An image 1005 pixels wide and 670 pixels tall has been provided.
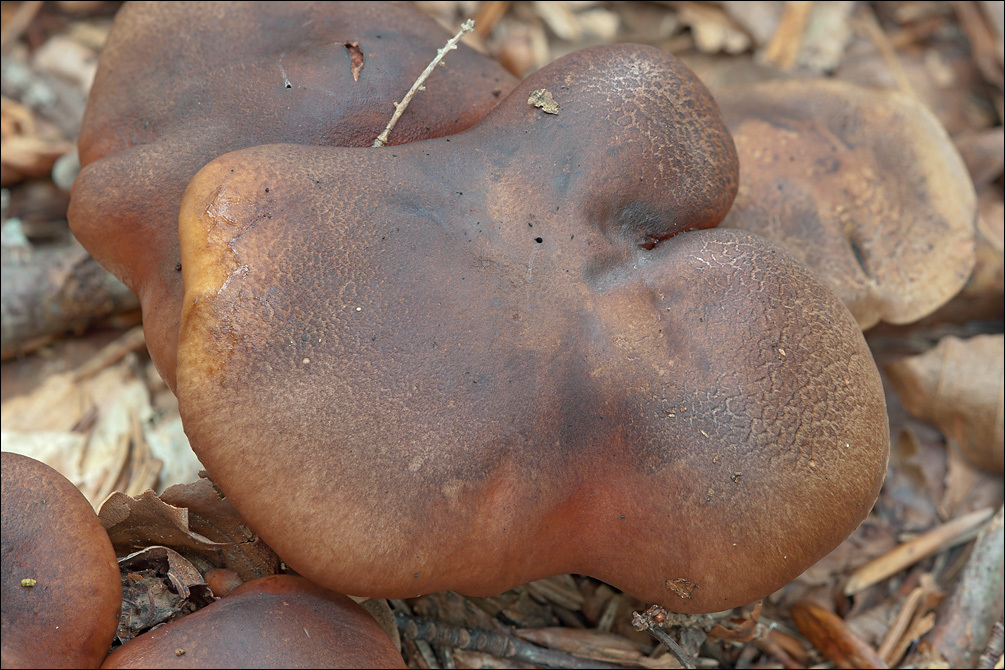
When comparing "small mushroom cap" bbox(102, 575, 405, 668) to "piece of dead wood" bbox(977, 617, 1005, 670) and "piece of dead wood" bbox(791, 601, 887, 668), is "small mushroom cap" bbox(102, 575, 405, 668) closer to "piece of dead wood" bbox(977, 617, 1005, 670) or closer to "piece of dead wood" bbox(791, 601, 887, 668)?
"piece of dead wood" bbox(791, 601, 887, 668)

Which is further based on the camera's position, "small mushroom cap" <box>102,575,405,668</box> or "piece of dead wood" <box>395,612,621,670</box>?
"piece of dead wood" <box>395,612,621,670</box>

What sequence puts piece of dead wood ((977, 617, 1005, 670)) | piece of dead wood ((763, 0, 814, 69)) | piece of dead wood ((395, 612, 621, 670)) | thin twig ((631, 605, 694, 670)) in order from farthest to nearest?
piece of dead wood ((763, 0, 814, 69)) → piece of dead wood ((977, 617, 1005, 670)) → piece of dead wood ((395, 612, 621, 670)) → thin twig ((631, 605, 694, 670))

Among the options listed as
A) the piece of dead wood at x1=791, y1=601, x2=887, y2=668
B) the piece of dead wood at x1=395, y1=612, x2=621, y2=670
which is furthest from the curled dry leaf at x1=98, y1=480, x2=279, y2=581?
the piece of dead wood at x1=791, y1=601, x2=887, y2=668

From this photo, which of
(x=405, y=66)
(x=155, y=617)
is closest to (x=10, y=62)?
(x=405, y=66)

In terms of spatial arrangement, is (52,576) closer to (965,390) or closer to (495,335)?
(495,335)

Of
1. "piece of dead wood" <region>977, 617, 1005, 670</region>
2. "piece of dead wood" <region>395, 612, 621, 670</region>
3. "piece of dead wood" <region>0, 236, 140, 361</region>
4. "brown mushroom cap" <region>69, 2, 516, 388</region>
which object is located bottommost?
"piece of dead wood" <region>977, 617, 1005, 670</region>

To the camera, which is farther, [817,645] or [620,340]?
[817,645]

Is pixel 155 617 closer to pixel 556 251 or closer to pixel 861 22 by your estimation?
pixel 556 251
